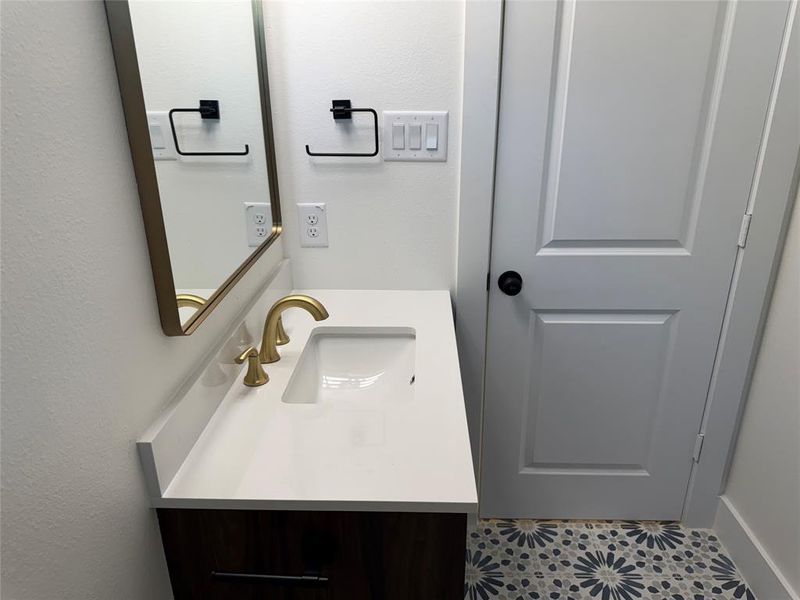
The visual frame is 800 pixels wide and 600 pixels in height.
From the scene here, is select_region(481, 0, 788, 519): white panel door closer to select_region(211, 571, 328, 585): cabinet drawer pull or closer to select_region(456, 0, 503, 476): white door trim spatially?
select_region(456, 0, 503, 476): white door trim

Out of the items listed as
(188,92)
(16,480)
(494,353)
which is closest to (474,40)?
(188,92)

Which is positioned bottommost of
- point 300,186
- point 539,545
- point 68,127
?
point 539,545

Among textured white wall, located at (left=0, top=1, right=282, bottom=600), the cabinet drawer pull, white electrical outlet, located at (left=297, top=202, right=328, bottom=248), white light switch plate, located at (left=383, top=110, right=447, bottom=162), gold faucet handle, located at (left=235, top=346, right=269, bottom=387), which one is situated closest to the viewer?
textured white wall, located at (left=0, top=1, right=282, bottom=600)

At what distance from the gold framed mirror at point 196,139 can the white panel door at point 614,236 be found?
25.5 inches

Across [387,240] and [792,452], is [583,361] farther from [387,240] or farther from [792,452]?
[387,240]

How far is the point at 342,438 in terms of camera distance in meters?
0.99

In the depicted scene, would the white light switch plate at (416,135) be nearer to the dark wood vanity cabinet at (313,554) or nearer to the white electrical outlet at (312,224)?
the white electrical outlet at (312,224)

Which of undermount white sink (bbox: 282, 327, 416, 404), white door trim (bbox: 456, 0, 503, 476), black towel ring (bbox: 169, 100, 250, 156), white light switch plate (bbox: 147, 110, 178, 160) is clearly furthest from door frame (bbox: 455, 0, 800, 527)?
white light switch plate (bbox: 147, 110, 178, 160)

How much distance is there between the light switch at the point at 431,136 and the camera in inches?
58.3

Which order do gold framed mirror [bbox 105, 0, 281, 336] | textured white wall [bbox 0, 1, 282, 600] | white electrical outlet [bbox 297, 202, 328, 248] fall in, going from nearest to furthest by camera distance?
textured white wall [bbox 0, 1, 282, 600] < gold framed mirror [bbox 105, 0, 281, 336] < white electrical outlet [bbox 297, 202, 328, 248]

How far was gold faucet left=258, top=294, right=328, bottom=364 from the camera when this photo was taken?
46.9 inches

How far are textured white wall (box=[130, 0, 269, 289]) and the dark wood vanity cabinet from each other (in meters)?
0.41

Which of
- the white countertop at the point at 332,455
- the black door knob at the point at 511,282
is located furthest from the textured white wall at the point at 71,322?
the black door knob at the point at 511,282

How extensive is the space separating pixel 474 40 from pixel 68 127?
1032 mm
